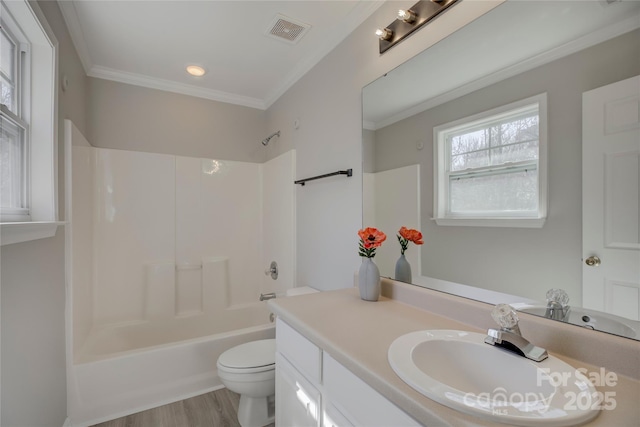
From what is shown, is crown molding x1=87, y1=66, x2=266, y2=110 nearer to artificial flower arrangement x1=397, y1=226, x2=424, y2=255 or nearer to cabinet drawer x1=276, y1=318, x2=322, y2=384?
artificial flower arrangement x1=397, y1=226, x2=424, y2=255

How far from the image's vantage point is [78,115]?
211cm

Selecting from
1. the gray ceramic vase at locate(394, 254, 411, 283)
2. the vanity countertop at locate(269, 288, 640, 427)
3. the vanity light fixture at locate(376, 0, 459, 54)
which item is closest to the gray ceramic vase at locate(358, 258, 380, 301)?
the vanity countertop at locate(269, 288, 640, 427)

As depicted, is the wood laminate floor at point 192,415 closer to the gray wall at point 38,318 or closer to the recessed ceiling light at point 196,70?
the gray wall at point 38,318

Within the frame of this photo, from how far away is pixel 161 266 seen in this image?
2.67m

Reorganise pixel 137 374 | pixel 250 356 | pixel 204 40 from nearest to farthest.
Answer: pixel 250 356 < pixel 137 374 < pixel 204 40

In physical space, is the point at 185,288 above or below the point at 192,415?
above

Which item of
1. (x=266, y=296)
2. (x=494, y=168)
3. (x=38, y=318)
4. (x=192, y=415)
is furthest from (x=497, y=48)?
(x=192, y=415)

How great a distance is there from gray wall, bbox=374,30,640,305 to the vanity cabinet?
621mm

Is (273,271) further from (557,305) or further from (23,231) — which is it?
(557,305)

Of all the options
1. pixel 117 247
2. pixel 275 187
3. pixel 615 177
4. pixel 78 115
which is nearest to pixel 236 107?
pixel 275 187

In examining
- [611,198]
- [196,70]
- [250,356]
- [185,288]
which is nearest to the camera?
[611,198]

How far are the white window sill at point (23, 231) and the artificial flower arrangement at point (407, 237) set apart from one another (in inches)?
59.7

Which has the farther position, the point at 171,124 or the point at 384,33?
the point at 171,124

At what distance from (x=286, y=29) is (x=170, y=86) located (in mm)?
1412
